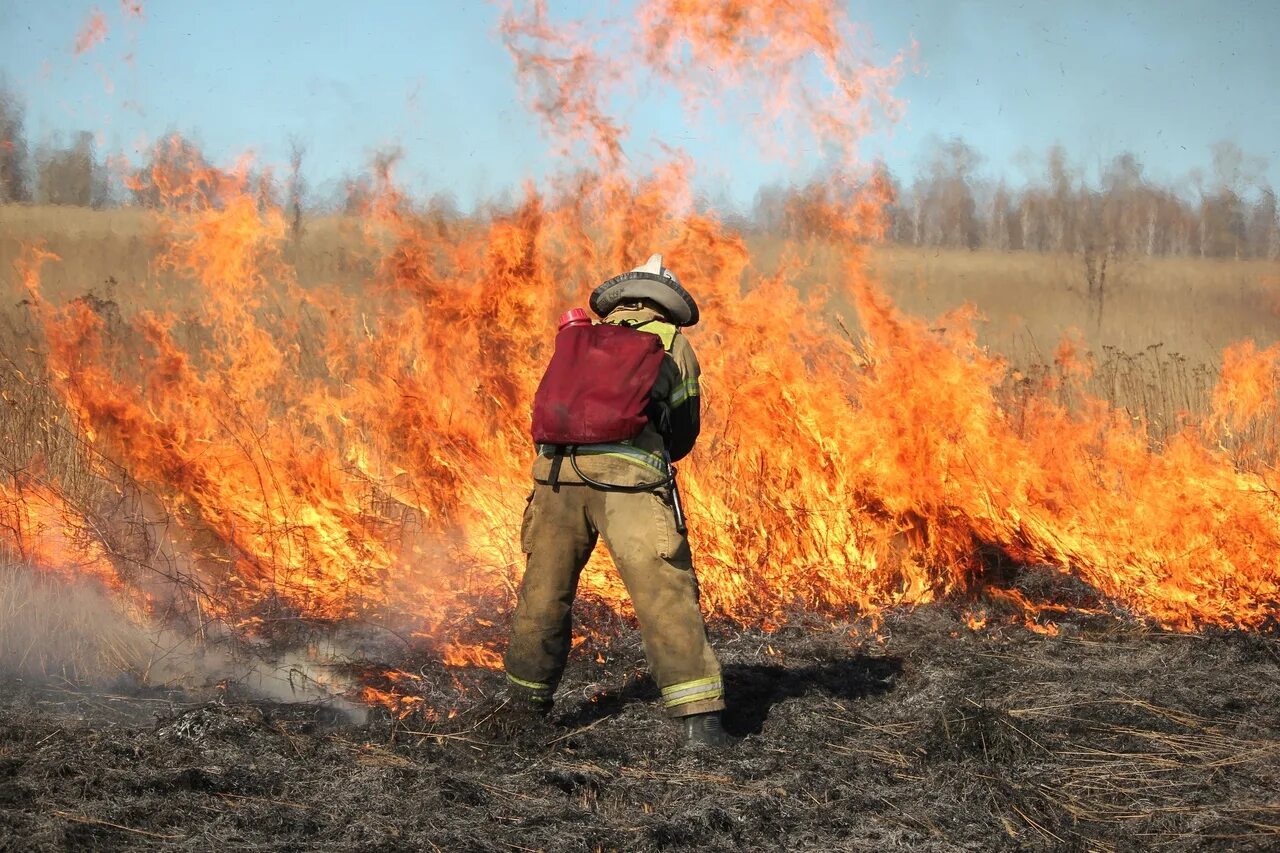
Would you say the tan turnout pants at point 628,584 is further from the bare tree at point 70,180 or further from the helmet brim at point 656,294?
the bare tree at point 70,180

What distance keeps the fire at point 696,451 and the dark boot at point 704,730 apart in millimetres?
2088

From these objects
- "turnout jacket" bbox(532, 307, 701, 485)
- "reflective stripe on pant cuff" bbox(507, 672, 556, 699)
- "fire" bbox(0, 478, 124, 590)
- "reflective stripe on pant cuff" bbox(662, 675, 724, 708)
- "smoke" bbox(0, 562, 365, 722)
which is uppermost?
"turnout jacket" bbox(532, 307, 701, 485)

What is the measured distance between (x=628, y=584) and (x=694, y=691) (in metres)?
0.52

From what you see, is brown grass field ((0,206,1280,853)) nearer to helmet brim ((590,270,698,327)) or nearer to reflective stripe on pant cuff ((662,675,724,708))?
reflective stripe on pant cuff ((662,675,724,708))

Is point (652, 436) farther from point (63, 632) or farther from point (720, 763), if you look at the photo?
point (63, 632)

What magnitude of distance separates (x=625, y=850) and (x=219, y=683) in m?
3.02

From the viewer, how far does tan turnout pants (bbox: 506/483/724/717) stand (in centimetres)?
491

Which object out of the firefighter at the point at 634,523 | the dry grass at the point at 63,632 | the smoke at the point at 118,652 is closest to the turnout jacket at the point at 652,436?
the firefighter at the point at 634,523

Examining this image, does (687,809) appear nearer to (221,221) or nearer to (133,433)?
(133,433)

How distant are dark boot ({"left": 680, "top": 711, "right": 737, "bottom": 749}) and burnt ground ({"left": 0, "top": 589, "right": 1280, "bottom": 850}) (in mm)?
108

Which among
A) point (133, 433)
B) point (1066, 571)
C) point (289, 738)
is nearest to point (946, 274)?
point (1066, 571)

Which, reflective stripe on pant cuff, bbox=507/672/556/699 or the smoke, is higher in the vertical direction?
reflective stripe on pant cuff, bbox=507/672/556/699

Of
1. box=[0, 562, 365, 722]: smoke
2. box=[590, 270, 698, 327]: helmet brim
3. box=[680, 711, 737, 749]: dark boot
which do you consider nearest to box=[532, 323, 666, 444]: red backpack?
box=[590, 270, 698, 327]: helmet brim

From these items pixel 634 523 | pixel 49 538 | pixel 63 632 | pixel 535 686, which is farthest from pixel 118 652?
pixel 634 523
